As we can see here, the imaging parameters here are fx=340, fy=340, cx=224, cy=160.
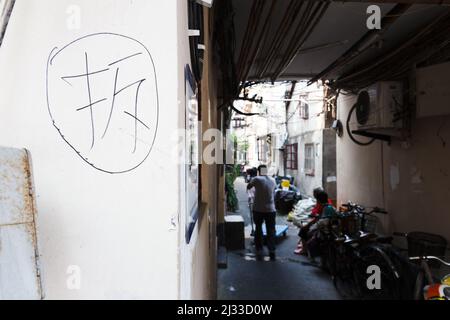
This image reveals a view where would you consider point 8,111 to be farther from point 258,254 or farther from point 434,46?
point 258,254

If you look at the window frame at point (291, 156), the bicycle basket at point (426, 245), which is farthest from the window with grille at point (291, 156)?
the bicycle basket at point (426, 245)

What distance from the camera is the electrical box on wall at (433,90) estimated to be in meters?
4.63

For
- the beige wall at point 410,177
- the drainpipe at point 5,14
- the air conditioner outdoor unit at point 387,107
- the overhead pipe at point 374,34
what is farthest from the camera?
the air conditioner outdoor unit at point 387,107

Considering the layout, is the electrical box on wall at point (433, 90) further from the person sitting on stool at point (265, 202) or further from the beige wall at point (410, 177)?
the person sitting on stool at point (265, 202)

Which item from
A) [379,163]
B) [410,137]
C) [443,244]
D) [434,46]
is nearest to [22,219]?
[443,244]

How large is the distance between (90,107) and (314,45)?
17.1 ft

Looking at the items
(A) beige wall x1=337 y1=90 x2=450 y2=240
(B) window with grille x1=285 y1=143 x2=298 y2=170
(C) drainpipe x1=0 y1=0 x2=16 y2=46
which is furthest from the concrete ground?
(B) window with grille x1=285 y1=143 x2=298 y2=170

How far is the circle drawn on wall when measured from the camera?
1.12 metres

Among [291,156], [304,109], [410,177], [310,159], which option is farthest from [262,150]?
[410,177]

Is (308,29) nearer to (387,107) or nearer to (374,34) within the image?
(374,34)

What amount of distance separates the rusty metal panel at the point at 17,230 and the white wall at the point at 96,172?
0.19m

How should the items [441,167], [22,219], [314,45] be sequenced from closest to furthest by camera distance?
[22,219] → [441,167] → [314,45]

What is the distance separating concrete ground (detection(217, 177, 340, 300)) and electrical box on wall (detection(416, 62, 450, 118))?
10.0ft

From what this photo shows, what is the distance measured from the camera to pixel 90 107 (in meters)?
1.15
